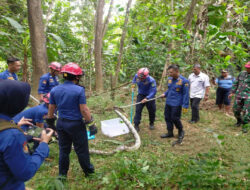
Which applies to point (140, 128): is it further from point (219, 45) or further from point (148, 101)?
point (219, 45)

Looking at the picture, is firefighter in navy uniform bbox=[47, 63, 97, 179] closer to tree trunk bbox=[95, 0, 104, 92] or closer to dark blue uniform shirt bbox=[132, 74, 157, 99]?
dark blue uniform shirt bbox=[132, 74, 157, 99]

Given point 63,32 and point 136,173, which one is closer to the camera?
point 136,173

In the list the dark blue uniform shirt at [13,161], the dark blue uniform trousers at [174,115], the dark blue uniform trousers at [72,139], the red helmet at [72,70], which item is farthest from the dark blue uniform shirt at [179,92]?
the dark blue uniform shirt at [13,161]

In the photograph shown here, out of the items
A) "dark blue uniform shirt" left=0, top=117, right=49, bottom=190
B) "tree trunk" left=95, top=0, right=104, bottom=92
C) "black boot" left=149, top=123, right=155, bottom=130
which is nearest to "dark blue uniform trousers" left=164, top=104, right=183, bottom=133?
"black boot" left=149, top=123, right=155, bottom=130

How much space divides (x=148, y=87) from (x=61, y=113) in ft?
10.6

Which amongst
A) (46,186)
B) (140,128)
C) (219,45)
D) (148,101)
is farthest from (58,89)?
(219,45)

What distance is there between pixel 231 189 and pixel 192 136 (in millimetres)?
3237

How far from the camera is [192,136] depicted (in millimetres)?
5305

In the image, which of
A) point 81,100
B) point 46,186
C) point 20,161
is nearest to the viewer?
point 20,161

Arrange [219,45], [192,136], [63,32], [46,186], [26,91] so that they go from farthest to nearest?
[63,32], [219,45], [192,136], [46,186], [26,91]

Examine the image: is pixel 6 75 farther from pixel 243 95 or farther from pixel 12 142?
pixel 243 95

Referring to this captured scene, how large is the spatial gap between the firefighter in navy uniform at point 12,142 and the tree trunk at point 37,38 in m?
4.75

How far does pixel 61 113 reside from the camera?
2.87 metres

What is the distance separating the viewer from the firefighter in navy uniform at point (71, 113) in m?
2.76
